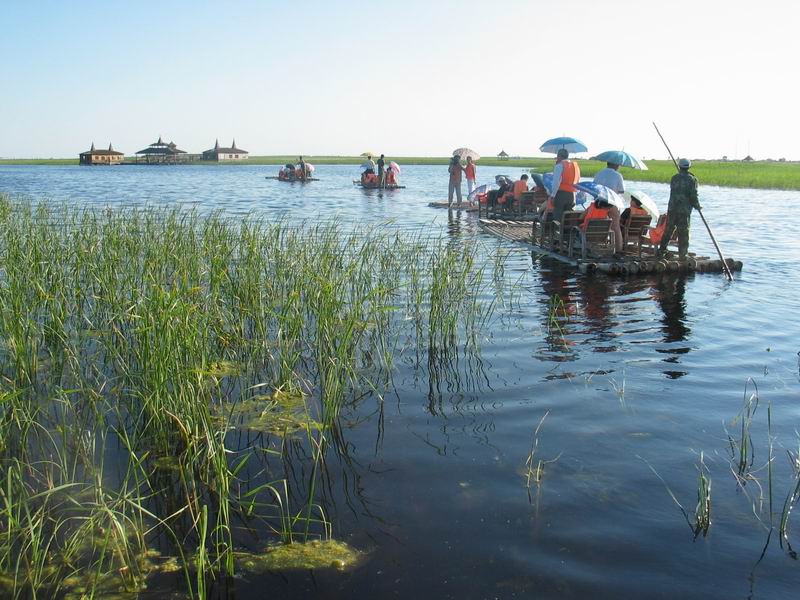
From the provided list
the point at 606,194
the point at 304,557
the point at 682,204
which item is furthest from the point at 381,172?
the point at 304,557

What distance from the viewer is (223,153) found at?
12825 cm

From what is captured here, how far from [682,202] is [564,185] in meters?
2.42

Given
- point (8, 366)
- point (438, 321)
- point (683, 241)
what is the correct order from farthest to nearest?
point (683, 241)
point (438, 321)
point (8, 366)

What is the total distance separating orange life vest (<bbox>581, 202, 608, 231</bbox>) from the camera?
12297 mm

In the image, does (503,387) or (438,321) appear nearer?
(503,387)

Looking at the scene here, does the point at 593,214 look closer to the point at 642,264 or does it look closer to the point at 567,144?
the point at 642,264

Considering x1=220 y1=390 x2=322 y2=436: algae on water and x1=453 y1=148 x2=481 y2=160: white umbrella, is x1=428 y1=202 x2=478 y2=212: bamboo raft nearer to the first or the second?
x1=453 y1=148 x2=481 y2=160: white umbrella

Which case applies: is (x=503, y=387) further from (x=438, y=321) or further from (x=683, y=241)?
(x=683, y=241)

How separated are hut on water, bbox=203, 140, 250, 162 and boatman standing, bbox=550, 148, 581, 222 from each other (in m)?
119

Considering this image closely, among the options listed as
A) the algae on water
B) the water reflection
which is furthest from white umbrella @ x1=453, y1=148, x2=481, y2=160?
the algae on water

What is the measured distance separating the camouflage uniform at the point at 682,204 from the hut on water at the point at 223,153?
397 feet


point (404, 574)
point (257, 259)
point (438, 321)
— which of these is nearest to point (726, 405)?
point (438, 321)

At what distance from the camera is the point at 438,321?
757 cm

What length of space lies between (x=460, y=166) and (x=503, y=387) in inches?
724
